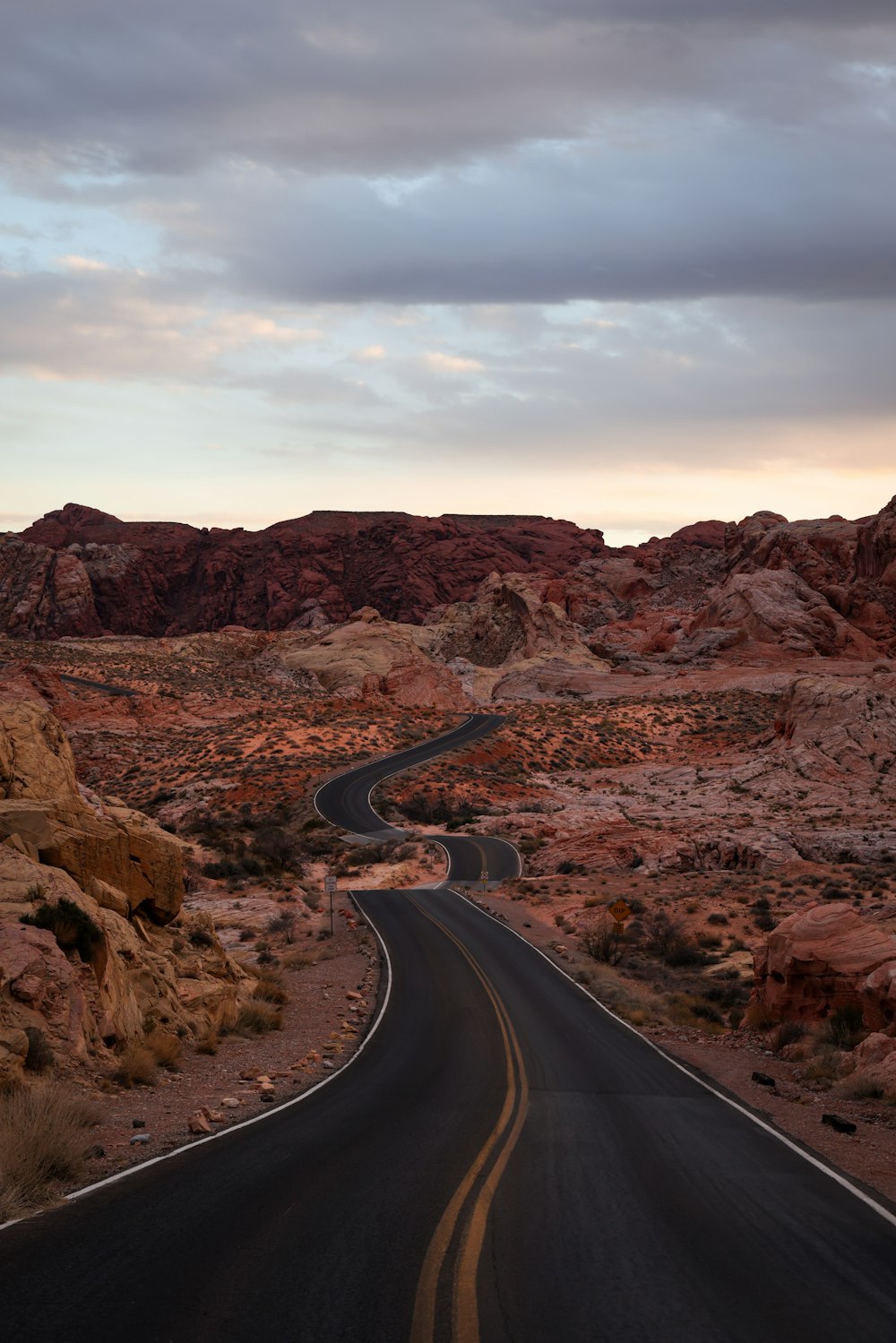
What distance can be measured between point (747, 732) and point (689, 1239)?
7519 centimetres

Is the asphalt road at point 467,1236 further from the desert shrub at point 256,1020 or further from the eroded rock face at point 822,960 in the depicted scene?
the eroded rock face at point 822,960

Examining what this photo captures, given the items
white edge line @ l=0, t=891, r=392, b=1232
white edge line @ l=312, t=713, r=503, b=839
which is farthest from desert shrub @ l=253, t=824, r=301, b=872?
white edge line @ l=0, t=891, r=392, b=1232

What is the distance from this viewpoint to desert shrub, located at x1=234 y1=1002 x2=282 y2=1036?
Result: 59.8 ft

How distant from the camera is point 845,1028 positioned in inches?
678

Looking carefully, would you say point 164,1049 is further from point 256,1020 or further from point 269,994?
point 269,994

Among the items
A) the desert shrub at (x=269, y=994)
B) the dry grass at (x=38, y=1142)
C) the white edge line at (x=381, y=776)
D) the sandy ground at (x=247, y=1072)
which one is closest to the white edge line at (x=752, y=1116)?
the sandy ground at (x=247, y=1072)

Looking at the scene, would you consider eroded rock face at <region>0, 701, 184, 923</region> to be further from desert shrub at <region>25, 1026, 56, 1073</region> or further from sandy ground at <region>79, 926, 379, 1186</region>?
desert shrub at <region>25, 1026, 56, 1073</region>

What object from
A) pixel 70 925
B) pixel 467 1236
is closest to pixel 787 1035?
pixel 467 1236

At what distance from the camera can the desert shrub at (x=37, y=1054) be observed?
1173cm

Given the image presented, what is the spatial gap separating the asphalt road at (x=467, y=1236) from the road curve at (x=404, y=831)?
31528mm

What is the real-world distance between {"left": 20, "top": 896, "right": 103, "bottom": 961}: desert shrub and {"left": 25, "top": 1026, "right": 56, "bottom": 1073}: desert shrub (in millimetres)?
1723

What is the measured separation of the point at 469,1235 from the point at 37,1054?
6472mm

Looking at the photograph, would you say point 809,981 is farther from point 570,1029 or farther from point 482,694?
point 482,694

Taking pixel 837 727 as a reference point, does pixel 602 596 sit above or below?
above
